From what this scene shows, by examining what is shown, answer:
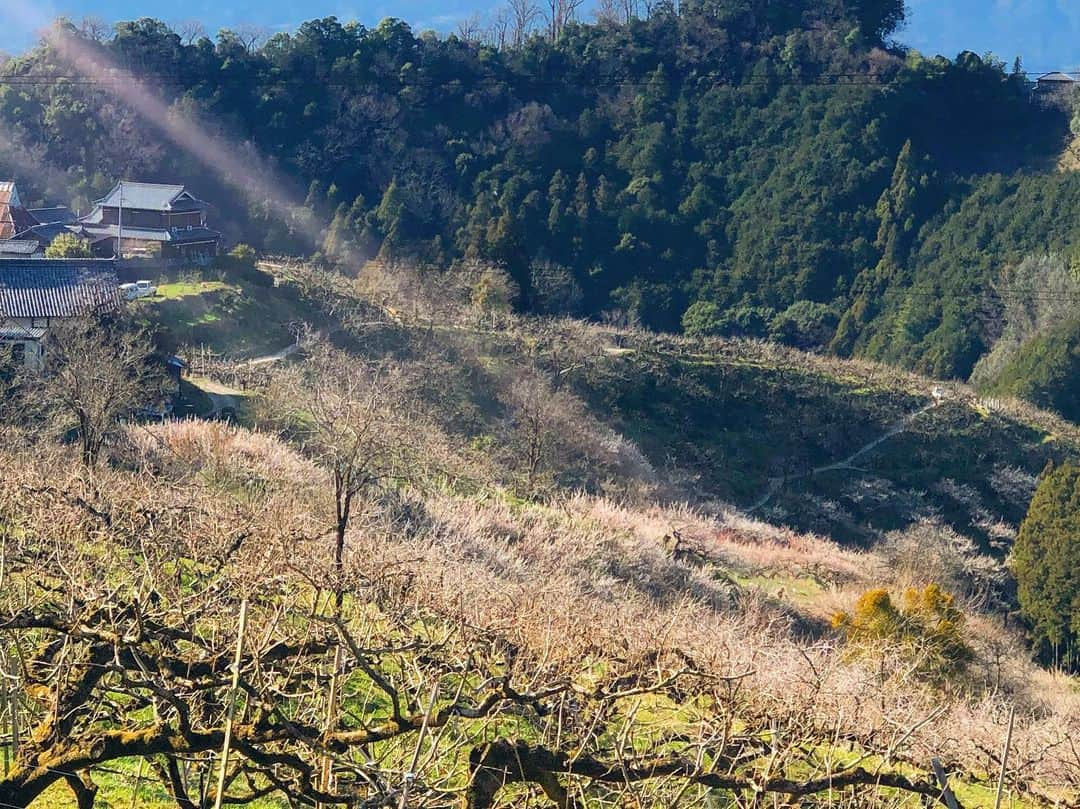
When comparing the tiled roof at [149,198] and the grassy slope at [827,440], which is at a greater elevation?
Answer: the tiled roof at [149,198]

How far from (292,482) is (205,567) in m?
4.78

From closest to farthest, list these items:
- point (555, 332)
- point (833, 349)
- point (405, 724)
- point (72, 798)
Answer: point (405, 724), point (72, 798), point (555, 332), point (833, 349)

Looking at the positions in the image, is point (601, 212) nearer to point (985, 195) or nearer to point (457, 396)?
point (985, 195)

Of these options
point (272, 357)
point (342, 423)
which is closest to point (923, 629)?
point (342, 423)

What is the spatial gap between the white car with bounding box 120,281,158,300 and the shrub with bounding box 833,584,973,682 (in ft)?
48.6

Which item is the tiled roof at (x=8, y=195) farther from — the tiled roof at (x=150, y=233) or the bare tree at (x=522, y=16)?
the bare tree at (x=522, y=16)

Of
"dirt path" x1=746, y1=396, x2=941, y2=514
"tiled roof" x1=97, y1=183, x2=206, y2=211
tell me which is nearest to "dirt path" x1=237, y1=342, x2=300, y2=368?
"tiled roof" x1=97, y1=183, x2=206, y2=211

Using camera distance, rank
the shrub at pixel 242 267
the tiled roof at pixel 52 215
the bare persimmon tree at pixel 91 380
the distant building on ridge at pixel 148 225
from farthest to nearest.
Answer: the tiled roof at pixel 52 215 → the distant building on ridge at pixel 148 225 → the shrub at pixel 242 267 → the bare persimmon tree at pixel 91 380

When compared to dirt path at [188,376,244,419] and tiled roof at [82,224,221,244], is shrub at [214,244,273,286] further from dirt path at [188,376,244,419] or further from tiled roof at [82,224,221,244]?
dirt path at [188,376,244,419]

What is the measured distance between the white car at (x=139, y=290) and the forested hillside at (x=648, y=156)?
11.6m

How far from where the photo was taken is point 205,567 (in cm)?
805

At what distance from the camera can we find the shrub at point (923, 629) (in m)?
11.4

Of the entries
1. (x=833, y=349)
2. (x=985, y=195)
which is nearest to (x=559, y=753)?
(x=833, y=349)

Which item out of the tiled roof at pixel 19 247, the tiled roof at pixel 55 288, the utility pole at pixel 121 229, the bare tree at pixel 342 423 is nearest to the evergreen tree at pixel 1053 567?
the bare tree at pixel 342 423
